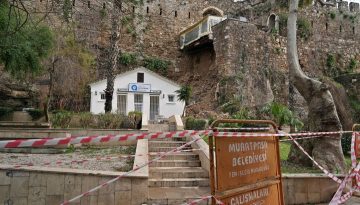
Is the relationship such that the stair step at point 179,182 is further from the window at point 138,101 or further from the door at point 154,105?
the door at point 154,105

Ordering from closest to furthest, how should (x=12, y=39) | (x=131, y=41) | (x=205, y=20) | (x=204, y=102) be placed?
(x=12, y=39), (x=204, y=102), (x=205, y=20), (x=131, y=41)

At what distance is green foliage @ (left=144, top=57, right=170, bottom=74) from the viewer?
80.1 ft

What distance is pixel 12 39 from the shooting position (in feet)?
35.3

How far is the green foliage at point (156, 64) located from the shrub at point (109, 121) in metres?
10.9

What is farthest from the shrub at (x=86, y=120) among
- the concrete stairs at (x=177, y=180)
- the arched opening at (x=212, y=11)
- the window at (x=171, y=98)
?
the arched opening at (x=212, y=11)

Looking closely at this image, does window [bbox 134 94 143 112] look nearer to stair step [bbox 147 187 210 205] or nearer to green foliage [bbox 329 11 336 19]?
stair step [bbox 147 187 210 205]

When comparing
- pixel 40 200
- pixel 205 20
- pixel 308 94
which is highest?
pixel 205 20

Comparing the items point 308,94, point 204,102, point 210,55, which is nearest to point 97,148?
point 308,94

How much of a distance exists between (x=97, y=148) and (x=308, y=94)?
655cm

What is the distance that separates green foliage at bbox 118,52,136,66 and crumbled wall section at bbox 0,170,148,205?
18.5 m

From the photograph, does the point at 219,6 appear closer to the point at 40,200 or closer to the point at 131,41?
the point at 131,41

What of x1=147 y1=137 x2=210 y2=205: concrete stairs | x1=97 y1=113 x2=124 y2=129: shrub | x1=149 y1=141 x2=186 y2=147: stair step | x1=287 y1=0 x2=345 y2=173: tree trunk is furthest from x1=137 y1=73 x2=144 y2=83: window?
x1=147 y1=137 x2=210 y2=205: concrete stairs

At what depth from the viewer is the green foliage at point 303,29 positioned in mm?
25828

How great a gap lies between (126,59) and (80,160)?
52.6 ft
